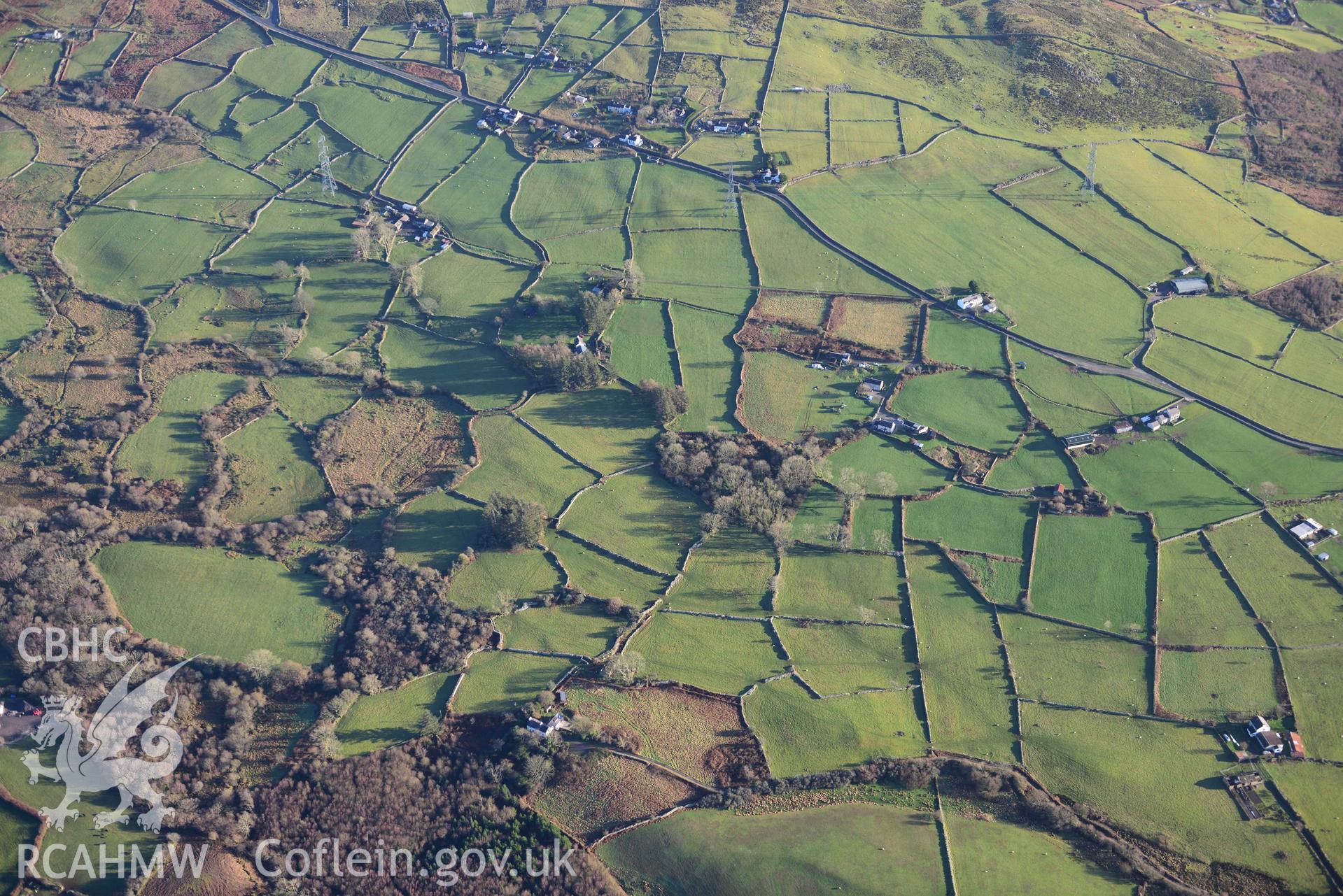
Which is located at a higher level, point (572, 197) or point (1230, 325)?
point (1230, 325)

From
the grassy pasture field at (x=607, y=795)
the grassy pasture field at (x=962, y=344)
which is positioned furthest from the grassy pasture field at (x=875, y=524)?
the grassy pasture field at (x=607, y=795)

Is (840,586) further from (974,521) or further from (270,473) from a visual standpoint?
(270,473)

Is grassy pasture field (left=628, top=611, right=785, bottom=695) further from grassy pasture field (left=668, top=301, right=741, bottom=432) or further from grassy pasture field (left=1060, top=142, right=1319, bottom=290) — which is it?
grassy pasture field (left=1060, top=142, right=1319, bottom=290)

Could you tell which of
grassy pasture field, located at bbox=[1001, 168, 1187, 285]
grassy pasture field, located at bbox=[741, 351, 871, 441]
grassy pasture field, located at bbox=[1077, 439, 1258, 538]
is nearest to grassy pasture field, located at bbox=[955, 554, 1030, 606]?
grassy pasture field, located at bbox=[1077, 439, 1258, 538]

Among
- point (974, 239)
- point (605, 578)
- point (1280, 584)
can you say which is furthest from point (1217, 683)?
point (974, 239)

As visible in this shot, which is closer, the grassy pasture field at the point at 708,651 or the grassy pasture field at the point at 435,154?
the grassy pasture field at the point at 708,651

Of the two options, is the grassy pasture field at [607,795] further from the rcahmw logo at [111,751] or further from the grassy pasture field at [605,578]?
the rcahmw logo at [111,751]

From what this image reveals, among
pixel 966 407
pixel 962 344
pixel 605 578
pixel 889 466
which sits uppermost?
pixel 962 344
